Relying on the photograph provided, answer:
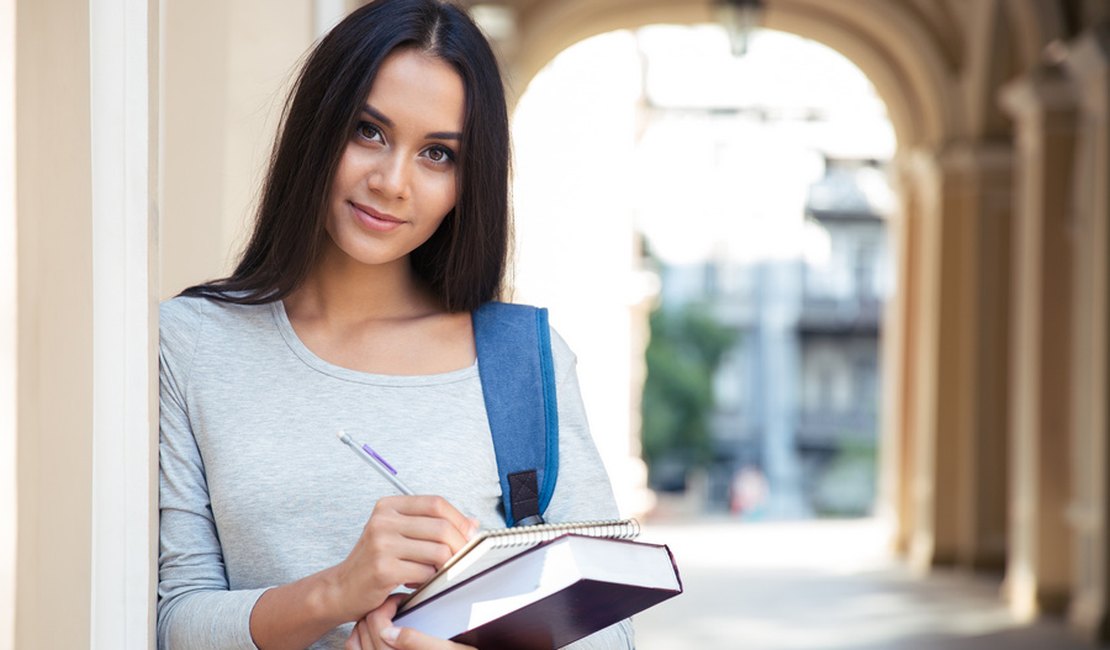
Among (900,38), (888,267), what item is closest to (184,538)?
(900,38)

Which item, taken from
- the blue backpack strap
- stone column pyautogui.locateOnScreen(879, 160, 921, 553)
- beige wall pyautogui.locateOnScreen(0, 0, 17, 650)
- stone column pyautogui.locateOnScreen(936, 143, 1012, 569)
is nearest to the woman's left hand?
the blue backpack strap

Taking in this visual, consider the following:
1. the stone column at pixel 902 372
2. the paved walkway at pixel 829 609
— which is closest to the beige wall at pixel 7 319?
the paved walkway at pixel 829 609

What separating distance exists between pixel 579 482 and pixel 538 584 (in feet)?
1.23

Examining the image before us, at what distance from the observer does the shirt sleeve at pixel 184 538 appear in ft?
5.63

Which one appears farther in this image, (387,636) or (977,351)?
(977,351)

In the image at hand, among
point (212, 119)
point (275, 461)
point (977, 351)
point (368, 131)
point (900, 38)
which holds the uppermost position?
point (900, 38)

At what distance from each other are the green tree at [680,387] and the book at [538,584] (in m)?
41.6

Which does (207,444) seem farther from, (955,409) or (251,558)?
(955,409)

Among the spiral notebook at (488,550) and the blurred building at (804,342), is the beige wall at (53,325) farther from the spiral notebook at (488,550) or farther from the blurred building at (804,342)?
the blurred building at (804,342)

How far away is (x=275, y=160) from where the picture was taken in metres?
1.94

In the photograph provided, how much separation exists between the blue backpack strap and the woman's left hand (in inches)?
9.5

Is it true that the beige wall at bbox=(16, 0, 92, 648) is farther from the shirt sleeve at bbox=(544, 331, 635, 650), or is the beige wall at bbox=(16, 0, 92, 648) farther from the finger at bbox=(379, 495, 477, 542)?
the shirt sleeve at bbox=(544, 331, 635, 650)

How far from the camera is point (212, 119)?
3205 millimetres

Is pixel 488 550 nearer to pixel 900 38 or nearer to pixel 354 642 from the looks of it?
pixel 354 642
